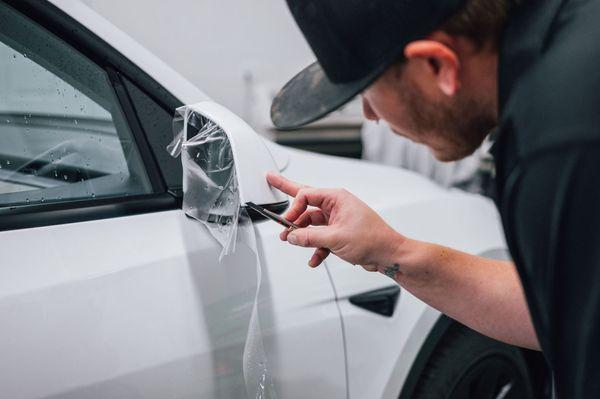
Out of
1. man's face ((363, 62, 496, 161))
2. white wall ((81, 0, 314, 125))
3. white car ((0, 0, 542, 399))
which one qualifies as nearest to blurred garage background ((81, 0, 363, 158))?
white wall ((81, 0, 314, 125))

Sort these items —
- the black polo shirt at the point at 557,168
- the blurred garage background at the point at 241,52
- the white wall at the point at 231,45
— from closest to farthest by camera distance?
the black polo shirt at the point at 557,168 → the blurred garage background at the point at 241,52 → the white wall at the point at 231,45

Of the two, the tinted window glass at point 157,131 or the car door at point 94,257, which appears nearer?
the car door at point 94,257

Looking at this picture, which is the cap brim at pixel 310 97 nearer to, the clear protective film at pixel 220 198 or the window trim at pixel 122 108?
the clear protective film at pixel 220 198

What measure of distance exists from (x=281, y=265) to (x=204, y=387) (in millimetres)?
277

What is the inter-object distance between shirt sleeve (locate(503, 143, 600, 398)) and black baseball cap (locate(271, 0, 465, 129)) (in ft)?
0.71

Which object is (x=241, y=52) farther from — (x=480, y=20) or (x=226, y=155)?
(x=480, y=20)

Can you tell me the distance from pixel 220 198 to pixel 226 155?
8 cm

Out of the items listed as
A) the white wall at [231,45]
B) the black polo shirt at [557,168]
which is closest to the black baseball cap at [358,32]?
the black polo shirt at [557,168]

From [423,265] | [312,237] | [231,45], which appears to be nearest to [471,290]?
[423,265]

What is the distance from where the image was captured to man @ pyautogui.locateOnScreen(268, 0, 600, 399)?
874mm

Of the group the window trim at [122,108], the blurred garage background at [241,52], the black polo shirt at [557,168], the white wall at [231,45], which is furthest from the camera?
the white wall at [231,45]

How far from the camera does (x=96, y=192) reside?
1.38m

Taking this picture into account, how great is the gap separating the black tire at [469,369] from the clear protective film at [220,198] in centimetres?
49

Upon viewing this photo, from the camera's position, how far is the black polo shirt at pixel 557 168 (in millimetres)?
862
